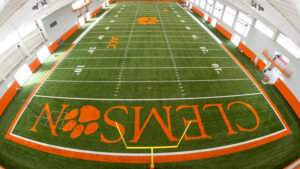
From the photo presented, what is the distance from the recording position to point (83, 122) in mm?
10086

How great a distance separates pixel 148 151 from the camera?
8641mm

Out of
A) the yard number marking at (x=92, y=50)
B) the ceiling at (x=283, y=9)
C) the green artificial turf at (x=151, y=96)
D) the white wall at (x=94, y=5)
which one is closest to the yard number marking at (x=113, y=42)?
the green artificial turf at (x=151, y=96)

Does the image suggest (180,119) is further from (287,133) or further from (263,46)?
(263,46)

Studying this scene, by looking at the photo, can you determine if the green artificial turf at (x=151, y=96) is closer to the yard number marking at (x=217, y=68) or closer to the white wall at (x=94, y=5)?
the yard number marking at (x=217, y=68)

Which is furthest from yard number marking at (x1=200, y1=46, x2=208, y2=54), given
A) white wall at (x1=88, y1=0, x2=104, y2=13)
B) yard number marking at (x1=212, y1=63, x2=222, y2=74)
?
white wall at (x1=88, y1=0, x2=104, y2=13)

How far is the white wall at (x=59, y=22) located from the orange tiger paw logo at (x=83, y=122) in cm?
1104

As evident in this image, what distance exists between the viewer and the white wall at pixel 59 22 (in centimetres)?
1655

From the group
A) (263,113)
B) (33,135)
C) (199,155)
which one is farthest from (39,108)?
(263,113)

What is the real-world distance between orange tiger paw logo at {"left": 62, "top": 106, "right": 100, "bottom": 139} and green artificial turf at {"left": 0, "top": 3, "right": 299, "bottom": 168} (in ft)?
1.08

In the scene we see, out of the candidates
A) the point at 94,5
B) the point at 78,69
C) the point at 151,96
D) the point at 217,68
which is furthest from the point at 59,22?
the point at 217,68

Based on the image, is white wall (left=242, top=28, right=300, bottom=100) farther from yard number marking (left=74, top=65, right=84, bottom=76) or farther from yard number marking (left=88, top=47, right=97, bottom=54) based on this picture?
yard number marking (left=74, top=65, right=84, bottom=76)

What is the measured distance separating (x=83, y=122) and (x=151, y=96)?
16.9 ft

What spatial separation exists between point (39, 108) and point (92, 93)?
12.4ft

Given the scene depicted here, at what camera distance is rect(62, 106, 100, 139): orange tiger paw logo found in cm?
960
